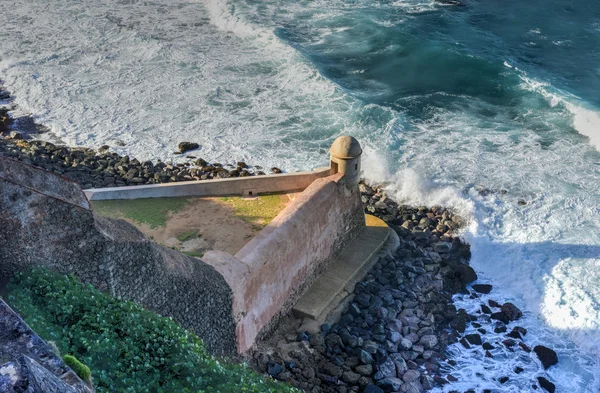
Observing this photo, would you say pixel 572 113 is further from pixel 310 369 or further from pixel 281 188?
pixel 310 369

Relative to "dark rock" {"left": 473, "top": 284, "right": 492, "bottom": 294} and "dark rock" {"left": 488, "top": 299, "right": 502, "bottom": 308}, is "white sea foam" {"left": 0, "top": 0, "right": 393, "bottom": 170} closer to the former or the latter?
"dark rock" {"left": 473, "top": 284, "right": 492, "bottom": 294}

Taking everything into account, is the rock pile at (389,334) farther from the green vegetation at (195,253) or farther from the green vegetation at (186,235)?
the green vegetation at (186,235)

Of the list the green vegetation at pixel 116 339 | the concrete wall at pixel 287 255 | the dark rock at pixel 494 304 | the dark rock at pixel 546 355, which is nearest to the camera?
the green vegetation at pixel 116 339

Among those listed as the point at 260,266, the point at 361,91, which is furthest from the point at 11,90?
the point at 260,266

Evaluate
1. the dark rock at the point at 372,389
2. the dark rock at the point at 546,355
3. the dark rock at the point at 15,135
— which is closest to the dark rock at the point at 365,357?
the dark rock at the point at 372,389

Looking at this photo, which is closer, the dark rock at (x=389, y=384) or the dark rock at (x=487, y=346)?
the dark rock at (x=389, y=384)

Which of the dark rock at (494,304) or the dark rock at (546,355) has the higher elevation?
the dark rock at (494,304)

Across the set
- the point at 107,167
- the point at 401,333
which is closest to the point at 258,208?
the point at 401,333

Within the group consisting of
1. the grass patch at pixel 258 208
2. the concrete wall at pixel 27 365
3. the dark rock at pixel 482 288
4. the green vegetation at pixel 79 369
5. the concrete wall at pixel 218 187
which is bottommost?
the dark rock at pixel 482 288
